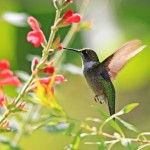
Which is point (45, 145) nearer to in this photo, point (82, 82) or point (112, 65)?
point (82, 82)

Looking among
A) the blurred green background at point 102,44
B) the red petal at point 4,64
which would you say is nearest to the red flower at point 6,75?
the red petal at point 4,64

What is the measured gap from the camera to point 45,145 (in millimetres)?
4828

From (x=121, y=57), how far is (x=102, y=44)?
287 cm

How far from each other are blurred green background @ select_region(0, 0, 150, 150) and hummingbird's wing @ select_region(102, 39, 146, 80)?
2.67 m

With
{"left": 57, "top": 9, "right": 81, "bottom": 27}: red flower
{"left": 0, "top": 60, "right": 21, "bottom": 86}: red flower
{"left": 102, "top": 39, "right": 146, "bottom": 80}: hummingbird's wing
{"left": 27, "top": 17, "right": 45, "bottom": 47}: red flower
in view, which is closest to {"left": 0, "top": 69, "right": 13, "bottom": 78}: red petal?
{"left": 0, "top": 60, "right": 21, "bottom": 86}: red flower

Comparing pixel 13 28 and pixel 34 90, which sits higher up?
pixel 34 90

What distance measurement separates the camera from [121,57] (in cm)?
226

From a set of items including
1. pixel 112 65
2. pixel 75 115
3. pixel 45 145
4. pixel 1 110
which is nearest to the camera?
pixel 112 65

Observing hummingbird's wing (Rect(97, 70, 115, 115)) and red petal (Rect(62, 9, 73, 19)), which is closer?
red petal (Rect(62, 9, 73, 19))

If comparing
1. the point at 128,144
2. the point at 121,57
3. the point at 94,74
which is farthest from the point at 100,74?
the point at 128,144

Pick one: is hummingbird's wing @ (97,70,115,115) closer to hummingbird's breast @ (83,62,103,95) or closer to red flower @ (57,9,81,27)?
hummingbird's breast @ (83,62,103,95)

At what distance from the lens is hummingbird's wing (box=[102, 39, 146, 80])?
2145 mm

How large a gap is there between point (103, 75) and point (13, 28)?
124 inches

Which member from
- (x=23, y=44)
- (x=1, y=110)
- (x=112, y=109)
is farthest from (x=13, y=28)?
(x=112, y=109)
